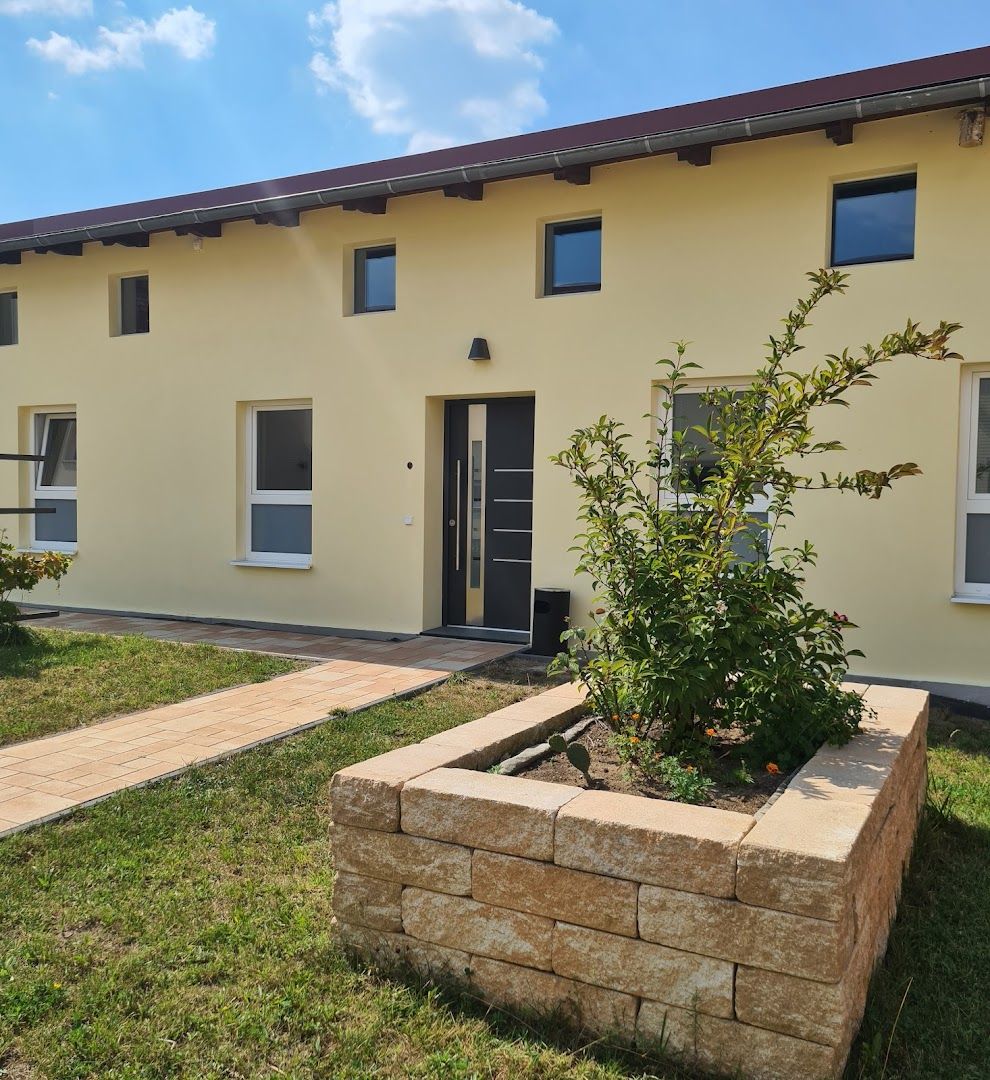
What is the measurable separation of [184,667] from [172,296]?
4.72 metres

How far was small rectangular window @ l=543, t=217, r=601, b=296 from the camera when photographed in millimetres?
7797

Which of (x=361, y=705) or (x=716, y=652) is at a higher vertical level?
(x=716, y=652)

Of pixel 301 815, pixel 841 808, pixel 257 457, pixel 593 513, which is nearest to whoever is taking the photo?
pixel 841 808

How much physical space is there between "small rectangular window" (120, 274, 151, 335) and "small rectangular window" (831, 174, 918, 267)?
727cm

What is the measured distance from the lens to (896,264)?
652cm

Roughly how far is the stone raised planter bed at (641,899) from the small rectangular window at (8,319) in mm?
10357

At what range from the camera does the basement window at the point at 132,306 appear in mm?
10250

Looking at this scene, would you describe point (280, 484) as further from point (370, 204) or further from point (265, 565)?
point (370, 204)

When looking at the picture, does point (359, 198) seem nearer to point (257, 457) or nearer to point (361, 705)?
point (257, 457)

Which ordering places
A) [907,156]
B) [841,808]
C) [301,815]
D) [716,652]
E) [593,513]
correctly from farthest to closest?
[907,156], [301,815], [593,513], [716,652], [841,808]

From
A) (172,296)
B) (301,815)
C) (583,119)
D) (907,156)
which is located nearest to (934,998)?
(301,815)

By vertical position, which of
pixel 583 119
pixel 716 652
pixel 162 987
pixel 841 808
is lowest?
pixel 162 987

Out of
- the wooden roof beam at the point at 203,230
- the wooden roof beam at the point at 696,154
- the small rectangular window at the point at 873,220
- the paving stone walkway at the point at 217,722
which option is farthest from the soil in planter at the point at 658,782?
the wooden roof beam at the point at 203,230

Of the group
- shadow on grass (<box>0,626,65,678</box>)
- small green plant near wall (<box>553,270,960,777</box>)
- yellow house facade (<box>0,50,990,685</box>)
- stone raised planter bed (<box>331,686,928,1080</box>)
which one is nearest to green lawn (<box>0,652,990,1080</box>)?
stone raised planter bed (<box>331,686,928,1080</box>)
